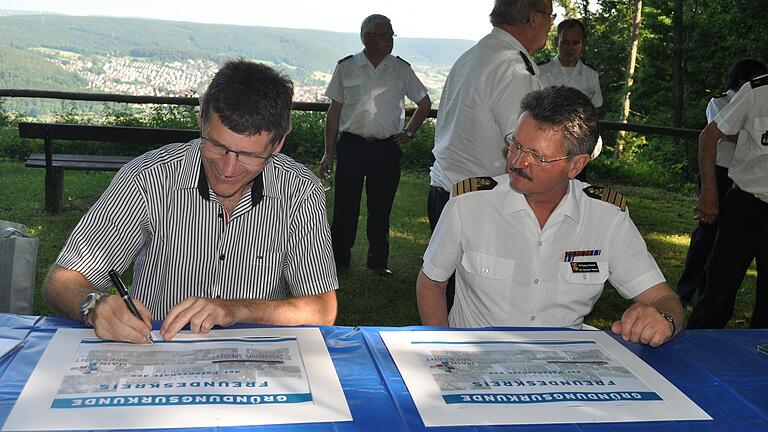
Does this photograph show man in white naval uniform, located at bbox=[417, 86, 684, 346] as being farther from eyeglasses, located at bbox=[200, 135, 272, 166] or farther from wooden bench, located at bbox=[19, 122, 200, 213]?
wooden bench, located at bbox=[19, 122, 200, 213]

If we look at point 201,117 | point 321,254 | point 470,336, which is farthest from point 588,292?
point 201,117

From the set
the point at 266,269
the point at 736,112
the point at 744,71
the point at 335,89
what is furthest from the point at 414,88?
the point at 266,269

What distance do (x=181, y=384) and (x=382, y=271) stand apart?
3849 mm

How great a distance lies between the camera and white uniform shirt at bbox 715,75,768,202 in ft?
11.1

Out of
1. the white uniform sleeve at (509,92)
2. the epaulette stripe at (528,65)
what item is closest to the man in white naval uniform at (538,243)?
the white uniform sleeve at (509,92)

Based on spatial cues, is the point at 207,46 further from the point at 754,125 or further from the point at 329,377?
the point at 329,377

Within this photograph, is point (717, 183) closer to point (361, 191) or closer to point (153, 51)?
point (361, 191)

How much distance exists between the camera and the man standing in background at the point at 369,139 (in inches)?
205

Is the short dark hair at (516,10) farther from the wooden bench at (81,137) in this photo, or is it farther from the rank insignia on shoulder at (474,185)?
the wooden bench at (81,137)

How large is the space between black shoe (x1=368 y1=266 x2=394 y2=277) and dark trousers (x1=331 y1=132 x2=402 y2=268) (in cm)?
2

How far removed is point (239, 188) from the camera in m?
1.97

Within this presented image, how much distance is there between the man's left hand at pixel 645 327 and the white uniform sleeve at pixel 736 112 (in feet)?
6.54

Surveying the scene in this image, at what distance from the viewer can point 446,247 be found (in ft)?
7.34

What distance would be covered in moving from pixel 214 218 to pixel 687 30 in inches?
676
